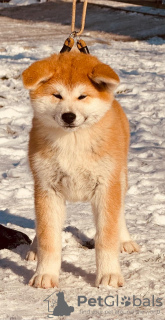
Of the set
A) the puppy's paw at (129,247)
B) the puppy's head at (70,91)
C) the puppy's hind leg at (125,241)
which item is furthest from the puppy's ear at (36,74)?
the puppy's paw at (129,247)

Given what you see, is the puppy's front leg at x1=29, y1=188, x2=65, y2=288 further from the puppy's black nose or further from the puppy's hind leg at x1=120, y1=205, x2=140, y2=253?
the puppy's hind leg at x1=120, y1=205, x2=140, y2=253

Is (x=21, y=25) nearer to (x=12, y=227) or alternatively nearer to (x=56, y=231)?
(x=12, y=227)

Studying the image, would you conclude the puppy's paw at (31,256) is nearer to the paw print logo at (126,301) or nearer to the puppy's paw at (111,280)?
the puppy's paw at (111,280)

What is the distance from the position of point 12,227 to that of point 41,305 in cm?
151

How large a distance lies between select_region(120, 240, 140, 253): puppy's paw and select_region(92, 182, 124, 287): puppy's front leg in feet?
2.08

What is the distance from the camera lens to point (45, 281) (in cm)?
335

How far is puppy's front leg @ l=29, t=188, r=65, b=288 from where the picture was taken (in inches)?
134

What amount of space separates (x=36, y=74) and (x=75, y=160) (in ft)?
1.87

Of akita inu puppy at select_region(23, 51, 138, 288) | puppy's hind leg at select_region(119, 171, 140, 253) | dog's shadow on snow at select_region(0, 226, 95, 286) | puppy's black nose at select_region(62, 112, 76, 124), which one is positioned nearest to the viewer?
puppy's black nose at select_region(62, 112, 76, 124)

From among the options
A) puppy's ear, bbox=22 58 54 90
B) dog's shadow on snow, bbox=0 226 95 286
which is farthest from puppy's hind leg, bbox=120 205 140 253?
puppy's ear, bbox=22 58 54 90

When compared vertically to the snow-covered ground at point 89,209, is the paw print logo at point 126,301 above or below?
below

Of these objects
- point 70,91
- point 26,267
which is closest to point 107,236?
point 26,267

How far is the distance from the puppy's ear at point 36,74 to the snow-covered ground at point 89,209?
123cm

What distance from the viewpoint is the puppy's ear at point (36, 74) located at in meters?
3.18
